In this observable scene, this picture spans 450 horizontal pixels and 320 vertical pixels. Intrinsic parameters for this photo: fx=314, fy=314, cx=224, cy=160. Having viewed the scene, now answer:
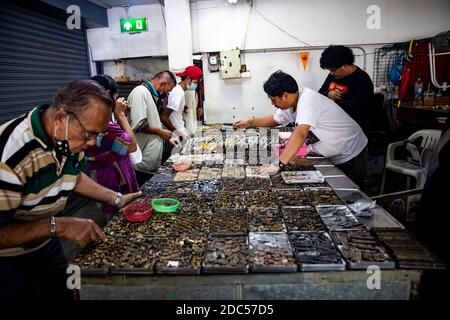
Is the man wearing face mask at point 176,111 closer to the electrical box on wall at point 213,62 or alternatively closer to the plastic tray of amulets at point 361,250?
the electrical box on wall at point 213,62

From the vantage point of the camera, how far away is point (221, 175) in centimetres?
271

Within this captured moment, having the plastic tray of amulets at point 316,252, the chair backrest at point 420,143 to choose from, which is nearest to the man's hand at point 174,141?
the plastic tray of amulets at point 316,252

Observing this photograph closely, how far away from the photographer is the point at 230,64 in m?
5.89

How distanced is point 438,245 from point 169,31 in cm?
510

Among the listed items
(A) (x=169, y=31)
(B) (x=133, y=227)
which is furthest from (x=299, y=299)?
(A) (x=169, y=31)

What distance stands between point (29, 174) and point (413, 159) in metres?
4.30

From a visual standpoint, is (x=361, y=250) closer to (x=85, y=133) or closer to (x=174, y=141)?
(x=85, y=133)

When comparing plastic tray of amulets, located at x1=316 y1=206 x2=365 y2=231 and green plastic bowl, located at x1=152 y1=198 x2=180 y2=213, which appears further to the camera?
green plastic bowl, located at x1=152 y1=198 x2=180 y2=213

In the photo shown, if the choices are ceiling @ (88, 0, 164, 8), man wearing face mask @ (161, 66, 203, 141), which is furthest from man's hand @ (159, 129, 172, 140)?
ceiling @ (88, 0, 164, 8)

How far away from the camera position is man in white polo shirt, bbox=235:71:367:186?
262 centimetres

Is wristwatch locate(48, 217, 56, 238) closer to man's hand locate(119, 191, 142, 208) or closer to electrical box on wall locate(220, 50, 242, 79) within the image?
man's hand locate(119, 191, 142, 208)

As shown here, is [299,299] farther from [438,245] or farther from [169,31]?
[169,31]

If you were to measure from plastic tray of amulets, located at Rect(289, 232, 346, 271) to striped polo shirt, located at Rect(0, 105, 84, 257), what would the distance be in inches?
48.7

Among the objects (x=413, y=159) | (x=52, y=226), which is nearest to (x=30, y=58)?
(x=52, y=226)
